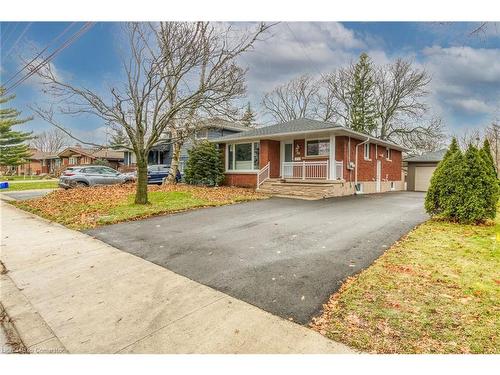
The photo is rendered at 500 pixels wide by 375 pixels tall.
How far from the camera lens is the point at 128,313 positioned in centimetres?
287

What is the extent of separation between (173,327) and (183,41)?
8740mm

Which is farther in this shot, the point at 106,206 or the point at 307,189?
the point at 307,189

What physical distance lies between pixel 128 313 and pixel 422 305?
289 centimetres

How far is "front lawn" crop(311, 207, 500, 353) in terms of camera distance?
89.4 inches

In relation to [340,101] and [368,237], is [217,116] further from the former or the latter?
[340,101]

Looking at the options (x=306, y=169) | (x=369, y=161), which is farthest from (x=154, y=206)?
(x=369, y=161)

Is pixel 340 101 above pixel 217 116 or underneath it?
above

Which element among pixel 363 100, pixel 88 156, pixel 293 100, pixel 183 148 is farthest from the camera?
pixel 88 156

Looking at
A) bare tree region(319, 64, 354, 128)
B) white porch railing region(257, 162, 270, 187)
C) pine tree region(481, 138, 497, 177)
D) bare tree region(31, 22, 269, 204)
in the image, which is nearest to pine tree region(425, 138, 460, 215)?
pine tree region(481, 138, 497, 177)

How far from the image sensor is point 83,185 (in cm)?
1545

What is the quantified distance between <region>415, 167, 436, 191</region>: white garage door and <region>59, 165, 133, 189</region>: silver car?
20172 mm

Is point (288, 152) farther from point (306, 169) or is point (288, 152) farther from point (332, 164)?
point (332, 164)

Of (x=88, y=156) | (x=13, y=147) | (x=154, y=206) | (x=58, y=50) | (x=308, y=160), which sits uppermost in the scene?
(x=13, y=147)
